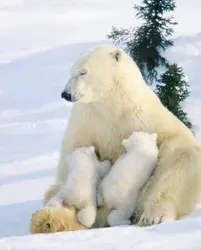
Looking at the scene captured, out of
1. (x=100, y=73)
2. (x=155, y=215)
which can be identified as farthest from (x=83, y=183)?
(x=100, y=73)

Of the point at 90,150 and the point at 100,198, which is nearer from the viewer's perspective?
the point at 100,198

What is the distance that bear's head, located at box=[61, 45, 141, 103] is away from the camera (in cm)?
505

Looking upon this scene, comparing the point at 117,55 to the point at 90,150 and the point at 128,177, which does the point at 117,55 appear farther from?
the point at 128,177

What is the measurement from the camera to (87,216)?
478 centimetres

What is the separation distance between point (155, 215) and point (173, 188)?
25 centimetres

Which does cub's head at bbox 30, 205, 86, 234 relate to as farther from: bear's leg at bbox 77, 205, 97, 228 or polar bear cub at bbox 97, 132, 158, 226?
polar bear cub at bbox 97, 132, 158, 226

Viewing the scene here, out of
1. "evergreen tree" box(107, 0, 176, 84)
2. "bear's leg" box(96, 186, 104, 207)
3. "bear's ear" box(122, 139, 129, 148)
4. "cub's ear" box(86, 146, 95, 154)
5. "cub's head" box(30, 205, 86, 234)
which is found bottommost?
"cub's head" box(30, 205, 86, 234)

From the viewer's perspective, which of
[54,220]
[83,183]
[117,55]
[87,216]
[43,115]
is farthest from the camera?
[43,115]

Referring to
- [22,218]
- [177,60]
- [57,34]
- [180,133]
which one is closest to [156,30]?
[177,60]

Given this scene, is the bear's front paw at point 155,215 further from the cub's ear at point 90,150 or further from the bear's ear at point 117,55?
the bear's ear at point 117,55

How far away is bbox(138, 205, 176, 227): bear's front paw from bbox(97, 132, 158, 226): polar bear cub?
0.17m

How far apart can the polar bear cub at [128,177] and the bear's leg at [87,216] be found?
0.39 feet

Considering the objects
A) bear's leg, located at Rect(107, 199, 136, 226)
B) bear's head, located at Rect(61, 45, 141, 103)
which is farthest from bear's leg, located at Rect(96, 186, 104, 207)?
bear's head, located at Rect(61, 45, 141, 103)

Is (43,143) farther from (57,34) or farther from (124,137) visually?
(57,34)
